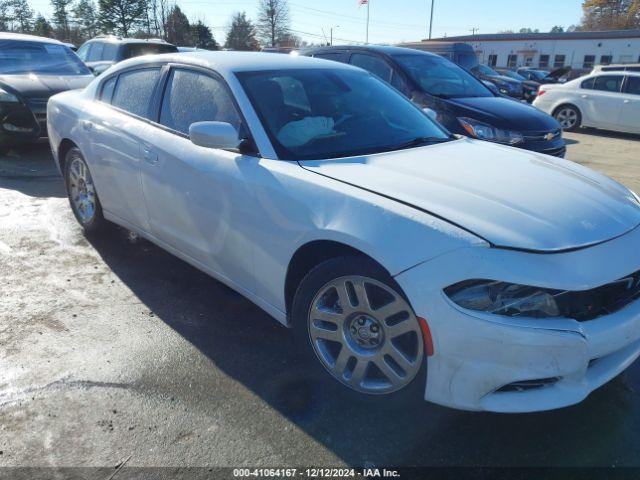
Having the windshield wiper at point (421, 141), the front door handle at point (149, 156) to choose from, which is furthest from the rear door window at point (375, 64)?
the front door handle at point (149, 156)

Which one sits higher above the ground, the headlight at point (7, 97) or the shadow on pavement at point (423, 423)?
the headlight at point (7, 97)

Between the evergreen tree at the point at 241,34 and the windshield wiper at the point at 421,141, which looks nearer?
the windshield wiper at the point at 421,141

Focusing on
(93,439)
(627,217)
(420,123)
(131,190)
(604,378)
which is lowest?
(93,439)

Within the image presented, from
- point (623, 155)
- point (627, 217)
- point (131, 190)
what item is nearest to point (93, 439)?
point (131, 190)

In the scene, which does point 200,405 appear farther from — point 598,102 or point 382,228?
point 598,102

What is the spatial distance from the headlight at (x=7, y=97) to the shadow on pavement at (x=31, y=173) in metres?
0.85

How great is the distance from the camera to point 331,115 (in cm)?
311

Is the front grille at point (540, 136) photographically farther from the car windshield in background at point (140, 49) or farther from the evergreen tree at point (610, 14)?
the evergreen tree at point (610, 14)

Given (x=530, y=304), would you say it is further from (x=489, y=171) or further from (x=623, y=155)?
(x=623, y=155)

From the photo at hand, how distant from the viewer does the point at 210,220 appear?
2.95 metres

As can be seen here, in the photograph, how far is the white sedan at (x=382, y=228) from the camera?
76.7 inches

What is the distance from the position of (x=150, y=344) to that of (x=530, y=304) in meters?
2.10

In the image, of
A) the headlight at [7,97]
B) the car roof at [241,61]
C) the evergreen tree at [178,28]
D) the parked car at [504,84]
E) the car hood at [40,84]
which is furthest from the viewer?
the evergreen tree at [178,28]

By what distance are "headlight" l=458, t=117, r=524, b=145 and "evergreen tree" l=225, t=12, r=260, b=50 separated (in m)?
60.3
